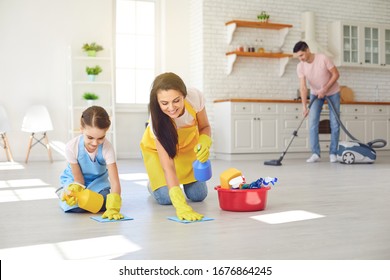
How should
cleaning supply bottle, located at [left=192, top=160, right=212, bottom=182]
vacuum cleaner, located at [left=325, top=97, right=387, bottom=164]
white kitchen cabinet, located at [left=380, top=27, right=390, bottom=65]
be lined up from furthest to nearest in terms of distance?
white kitchen cabinet, located at [left=380, top=27, right=390, bottom=65]
vacuum cleaner, located at [left=325, top=97, right=387, bottom=164]
cleaning supply bottle, located at [left=192, top=160, right=212, bottom=182]

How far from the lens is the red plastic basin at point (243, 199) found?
3012 mm

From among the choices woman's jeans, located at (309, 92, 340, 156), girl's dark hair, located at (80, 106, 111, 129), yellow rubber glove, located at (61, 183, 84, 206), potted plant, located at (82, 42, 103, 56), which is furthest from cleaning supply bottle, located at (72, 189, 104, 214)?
potted plant, located at (82, 42, 103, 56)

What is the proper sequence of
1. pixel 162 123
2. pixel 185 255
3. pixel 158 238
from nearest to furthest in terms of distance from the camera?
pixel 185 255
pixel 158 238
pixel 162 123

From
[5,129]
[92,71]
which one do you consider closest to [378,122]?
[92,71]

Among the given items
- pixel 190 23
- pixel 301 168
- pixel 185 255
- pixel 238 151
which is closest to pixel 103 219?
pixel 185 255

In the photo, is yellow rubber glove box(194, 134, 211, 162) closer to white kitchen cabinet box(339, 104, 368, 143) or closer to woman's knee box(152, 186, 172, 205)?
woman's knee box(152, 186, 172, 205)

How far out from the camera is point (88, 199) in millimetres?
2938

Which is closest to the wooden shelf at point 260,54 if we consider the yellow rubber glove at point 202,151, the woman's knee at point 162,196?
the woman's knee at point 162,196

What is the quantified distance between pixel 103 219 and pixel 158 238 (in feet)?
1.83

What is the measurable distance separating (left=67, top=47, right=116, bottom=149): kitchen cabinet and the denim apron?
4130mm

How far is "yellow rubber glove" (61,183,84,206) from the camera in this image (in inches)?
115

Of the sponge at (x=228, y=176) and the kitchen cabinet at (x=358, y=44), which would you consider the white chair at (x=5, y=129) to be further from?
the kitchen cabinet at (x=358, y=44)

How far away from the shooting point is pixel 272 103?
7961 mm

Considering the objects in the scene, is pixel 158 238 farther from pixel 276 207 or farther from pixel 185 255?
pixel 276 207
